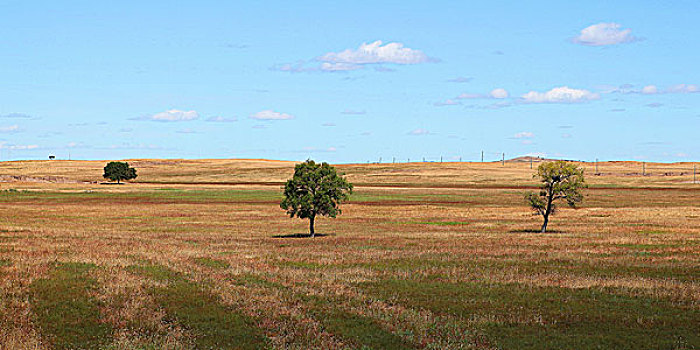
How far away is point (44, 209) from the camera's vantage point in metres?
92.9

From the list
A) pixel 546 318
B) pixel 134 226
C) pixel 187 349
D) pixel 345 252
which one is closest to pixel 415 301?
pixel 546 318

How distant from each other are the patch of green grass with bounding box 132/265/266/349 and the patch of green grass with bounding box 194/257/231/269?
5.09 m

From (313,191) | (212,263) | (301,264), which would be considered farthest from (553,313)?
(313,191)

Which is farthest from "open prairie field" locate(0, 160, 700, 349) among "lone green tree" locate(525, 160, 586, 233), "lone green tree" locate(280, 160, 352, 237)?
"lone green tree" locate(525, 160, 586, 233)

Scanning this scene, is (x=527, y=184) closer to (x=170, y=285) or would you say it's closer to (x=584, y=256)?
(x=584, y=256)

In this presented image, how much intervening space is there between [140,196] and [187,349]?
115m

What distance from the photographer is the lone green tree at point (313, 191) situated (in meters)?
63.3

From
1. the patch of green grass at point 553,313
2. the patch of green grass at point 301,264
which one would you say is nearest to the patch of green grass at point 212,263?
the patch of green grass at point 301,264

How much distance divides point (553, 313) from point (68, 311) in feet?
52.3

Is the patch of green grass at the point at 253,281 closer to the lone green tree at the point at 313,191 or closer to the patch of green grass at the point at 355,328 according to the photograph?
the patch of green grass at the point at 355,328

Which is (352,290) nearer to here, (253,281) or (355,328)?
(253,281)

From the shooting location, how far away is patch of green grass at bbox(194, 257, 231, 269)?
34.4m

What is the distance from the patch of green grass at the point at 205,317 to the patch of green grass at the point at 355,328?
2.31m

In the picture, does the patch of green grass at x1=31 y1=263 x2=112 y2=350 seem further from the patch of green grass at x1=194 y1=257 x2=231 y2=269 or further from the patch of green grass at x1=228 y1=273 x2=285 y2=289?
the patch of green grass at x1=194 y1=257 x2=231 y2=269
